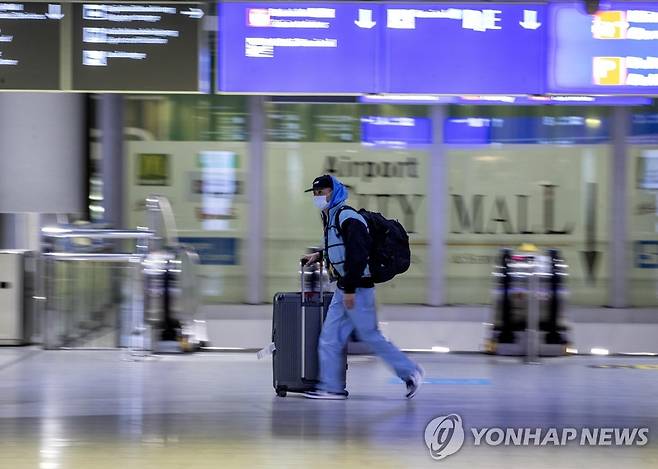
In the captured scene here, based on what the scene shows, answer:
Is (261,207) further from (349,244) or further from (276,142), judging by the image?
(349,244)

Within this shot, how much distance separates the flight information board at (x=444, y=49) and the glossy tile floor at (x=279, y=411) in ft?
8.60

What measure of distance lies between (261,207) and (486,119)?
279 cm

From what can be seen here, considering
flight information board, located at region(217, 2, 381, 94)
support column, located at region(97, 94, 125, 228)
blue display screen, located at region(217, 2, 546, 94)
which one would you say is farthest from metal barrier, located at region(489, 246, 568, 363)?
support column, located at region(97, 94, 125, 228)

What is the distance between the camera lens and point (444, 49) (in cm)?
1096

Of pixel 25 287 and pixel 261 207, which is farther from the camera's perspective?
pixel 261 207

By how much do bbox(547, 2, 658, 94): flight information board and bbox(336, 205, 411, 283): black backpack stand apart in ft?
11.0

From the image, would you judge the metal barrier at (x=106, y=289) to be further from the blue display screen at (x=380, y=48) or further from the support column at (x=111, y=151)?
the blue display screen at (x=380, y=48)

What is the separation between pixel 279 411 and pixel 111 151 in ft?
19.2

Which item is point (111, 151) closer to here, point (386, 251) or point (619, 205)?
point (386, 251)

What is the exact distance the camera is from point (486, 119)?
13.5 metres

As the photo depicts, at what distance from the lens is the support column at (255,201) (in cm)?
1329

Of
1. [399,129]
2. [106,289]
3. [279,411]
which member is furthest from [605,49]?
[106,289]

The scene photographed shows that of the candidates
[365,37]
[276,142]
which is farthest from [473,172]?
[365,37]

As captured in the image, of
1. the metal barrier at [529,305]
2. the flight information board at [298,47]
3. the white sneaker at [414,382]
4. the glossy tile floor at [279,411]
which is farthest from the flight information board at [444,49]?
the white sneaker at [414,382]
